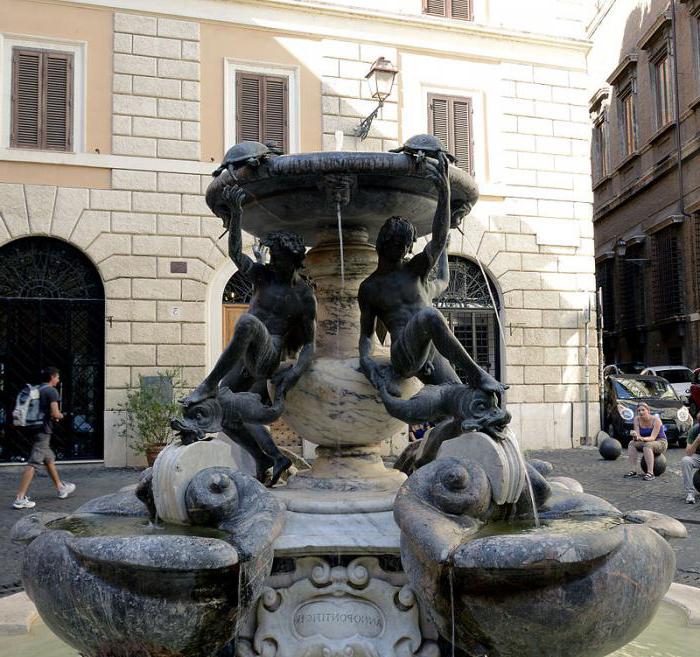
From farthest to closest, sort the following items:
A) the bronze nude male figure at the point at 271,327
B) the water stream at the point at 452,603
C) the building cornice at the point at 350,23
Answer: the building cornice at the point at 350,23, the bronze nude male figure at the point at 271,327, the water stream at the point at 452,603

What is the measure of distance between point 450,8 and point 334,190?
13176 mm

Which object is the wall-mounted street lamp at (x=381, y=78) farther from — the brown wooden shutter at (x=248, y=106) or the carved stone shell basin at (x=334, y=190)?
the carved stone shell basin at (x=334, y=190)

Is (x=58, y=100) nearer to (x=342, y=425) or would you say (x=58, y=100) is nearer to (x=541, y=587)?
(x=342, y=425)

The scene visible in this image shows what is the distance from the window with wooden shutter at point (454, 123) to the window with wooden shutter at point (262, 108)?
2.74 metres

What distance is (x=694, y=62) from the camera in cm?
2266

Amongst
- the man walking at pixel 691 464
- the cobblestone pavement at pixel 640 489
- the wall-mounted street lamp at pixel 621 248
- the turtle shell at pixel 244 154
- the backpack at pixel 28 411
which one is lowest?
the cobblestone pavement at pixel 640 489

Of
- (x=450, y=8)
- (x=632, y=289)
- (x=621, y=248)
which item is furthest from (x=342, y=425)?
(x=632, y=289)

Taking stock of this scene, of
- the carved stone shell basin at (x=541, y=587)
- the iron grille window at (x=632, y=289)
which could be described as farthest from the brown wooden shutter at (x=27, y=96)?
the iron grille window at (x=632, y=289)

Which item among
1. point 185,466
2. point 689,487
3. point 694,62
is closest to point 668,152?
point 694,62

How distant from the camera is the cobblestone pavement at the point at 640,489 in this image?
6.32m

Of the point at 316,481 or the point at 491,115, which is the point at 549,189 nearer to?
the point at 491,115

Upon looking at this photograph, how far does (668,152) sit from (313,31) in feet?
45.4

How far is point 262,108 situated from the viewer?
47.6ft

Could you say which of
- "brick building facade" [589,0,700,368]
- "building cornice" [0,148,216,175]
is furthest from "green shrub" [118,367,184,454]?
"brick building facade" [589,0,700,368]
